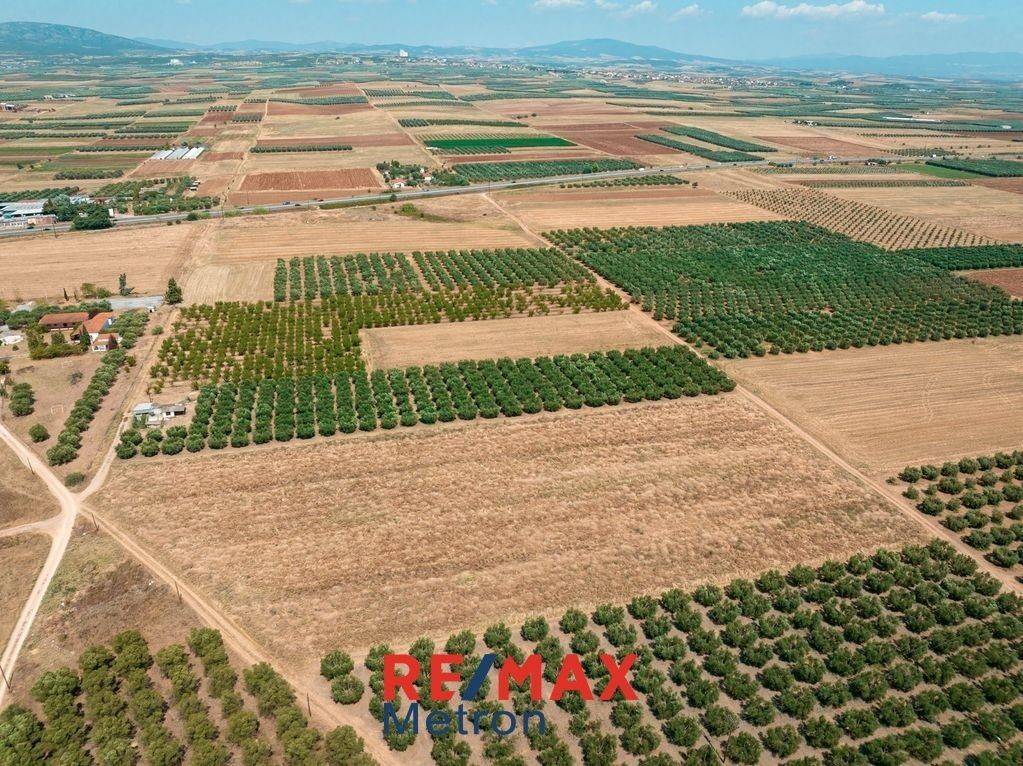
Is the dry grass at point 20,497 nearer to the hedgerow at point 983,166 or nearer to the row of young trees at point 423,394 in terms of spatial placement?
the row of young trees at point 423,394

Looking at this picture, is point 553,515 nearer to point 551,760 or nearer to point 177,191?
point 551,760

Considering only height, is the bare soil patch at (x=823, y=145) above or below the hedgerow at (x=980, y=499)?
above

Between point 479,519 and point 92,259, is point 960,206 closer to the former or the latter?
point 479,519

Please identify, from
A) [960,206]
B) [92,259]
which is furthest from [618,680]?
[960,206]

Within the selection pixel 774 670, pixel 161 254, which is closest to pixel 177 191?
pixel 161 254

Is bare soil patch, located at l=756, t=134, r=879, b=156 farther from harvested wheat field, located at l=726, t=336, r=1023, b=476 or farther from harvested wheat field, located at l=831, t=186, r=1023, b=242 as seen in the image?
harvested wheat field, located at l=726, t=336, r=1023, b=476

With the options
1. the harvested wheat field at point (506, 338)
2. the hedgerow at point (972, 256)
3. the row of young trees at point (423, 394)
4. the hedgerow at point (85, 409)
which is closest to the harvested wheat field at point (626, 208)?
the hedgerow at point (972, 256)
